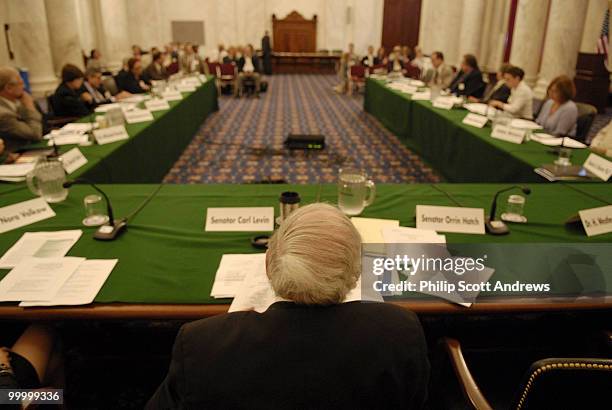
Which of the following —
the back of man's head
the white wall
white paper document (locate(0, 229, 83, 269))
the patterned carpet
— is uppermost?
the white wall

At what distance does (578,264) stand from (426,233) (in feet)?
1.85

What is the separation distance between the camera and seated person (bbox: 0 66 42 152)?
3.54 meters

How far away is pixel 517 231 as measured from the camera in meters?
2.03

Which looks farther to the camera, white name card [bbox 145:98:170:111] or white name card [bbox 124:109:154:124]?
white name card [bbox 145:98:170:111]

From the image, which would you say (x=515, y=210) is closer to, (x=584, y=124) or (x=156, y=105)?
(x=584, y=124)

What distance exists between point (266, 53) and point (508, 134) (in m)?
13.4

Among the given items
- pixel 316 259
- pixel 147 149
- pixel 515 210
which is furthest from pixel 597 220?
pixel 147 149

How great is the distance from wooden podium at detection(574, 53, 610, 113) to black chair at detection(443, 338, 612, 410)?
9.55 m

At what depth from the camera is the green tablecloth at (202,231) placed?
163 centimetres

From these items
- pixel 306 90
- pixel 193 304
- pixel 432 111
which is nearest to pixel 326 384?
pixel 193 304

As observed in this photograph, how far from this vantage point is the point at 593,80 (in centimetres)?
895

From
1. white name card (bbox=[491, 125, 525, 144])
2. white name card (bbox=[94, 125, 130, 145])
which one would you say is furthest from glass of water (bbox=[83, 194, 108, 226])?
white name card (bbox=[491, 125, 525, 144])

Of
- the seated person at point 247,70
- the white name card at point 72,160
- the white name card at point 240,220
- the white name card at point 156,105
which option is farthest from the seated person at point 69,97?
the seated person at point 247,70

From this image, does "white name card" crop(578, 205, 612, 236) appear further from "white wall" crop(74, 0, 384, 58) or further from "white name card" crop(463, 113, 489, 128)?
"white wall" crop(74, 0, 384, 58)
